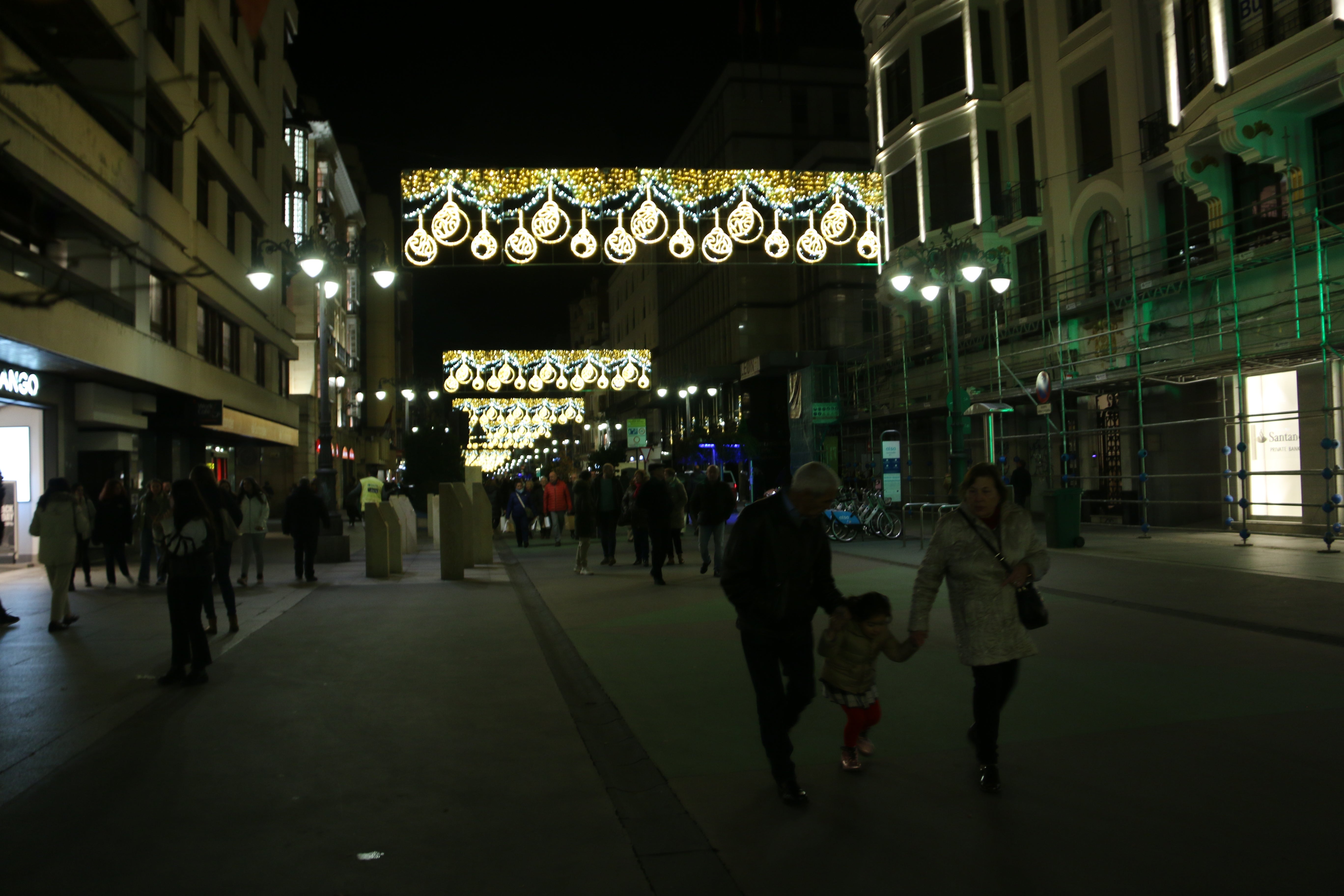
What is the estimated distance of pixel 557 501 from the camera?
25.7m

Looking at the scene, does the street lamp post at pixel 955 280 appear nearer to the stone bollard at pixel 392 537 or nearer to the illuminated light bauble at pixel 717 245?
the illuminated light bauble at pixel 717 245

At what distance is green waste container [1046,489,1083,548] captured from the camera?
1836 cm

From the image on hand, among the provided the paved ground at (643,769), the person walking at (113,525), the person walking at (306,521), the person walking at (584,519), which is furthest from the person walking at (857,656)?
the person walking at (113,525)

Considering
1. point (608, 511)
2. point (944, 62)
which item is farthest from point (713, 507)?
point (944, 62)

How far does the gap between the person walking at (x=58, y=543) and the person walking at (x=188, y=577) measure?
3.30 metres

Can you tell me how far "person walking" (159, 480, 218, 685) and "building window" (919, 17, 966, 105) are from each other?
2582cm

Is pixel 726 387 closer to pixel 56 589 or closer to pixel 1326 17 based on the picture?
pixel 1326 17

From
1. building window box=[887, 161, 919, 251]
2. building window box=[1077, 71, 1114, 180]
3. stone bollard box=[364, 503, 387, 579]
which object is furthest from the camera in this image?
building window box=[887, 161, 919, 251]

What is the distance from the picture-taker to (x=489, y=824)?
4.71 m

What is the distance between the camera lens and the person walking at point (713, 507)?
50.5 feet

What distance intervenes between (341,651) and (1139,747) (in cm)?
678

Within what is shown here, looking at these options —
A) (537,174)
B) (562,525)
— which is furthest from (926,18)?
(562,525)

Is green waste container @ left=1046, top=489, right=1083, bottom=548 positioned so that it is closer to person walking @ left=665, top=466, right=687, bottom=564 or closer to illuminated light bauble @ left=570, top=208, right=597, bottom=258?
person walking @ left=665, top=466, right=687, bottom=564

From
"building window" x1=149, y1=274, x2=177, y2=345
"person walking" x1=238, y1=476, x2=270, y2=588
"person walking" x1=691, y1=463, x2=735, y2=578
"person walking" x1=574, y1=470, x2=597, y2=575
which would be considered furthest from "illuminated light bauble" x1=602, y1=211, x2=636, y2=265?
"person walking" x1=238, y1=476, x2=270, y2=588
